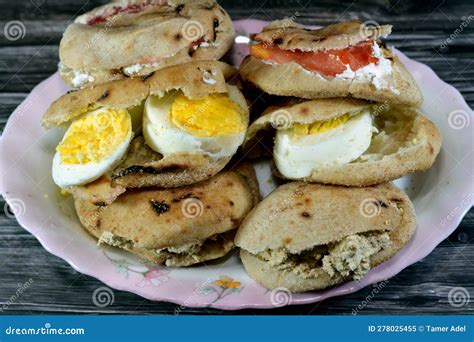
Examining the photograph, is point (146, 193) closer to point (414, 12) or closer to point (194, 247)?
point (194, 247)

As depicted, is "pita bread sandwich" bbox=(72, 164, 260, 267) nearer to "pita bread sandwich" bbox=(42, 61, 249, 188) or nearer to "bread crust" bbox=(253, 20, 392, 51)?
"pita bread sandwich" bbox=(42, 61, 249, 188)

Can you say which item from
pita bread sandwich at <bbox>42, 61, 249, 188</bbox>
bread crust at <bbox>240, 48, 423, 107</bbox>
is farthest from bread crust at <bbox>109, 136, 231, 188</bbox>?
bread crust at <bbox>240, 48, 423, 107</bbox>

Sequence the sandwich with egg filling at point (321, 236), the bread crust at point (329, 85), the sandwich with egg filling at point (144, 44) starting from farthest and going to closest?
the sandwich with egg filling at point (144, 44), the bread crust at point (329, 85), the sandwich with egg filling at point (321, 236)

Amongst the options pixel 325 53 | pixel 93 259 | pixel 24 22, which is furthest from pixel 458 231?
pixel 24 22

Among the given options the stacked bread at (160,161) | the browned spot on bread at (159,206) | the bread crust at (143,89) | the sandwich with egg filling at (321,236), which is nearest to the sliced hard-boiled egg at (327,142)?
the sandwich with egg filling at (321,236)

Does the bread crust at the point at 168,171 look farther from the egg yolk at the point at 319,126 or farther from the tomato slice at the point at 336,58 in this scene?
the tomato slice at the point at 336,58

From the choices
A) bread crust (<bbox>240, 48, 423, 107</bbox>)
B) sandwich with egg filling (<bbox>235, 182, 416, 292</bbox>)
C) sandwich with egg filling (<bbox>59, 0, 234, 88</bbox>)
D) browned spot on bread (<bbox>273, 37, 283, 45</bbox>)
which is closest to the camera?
sandwich with egg filling (<bbox>235, 182, 416, 292</bbox>)
